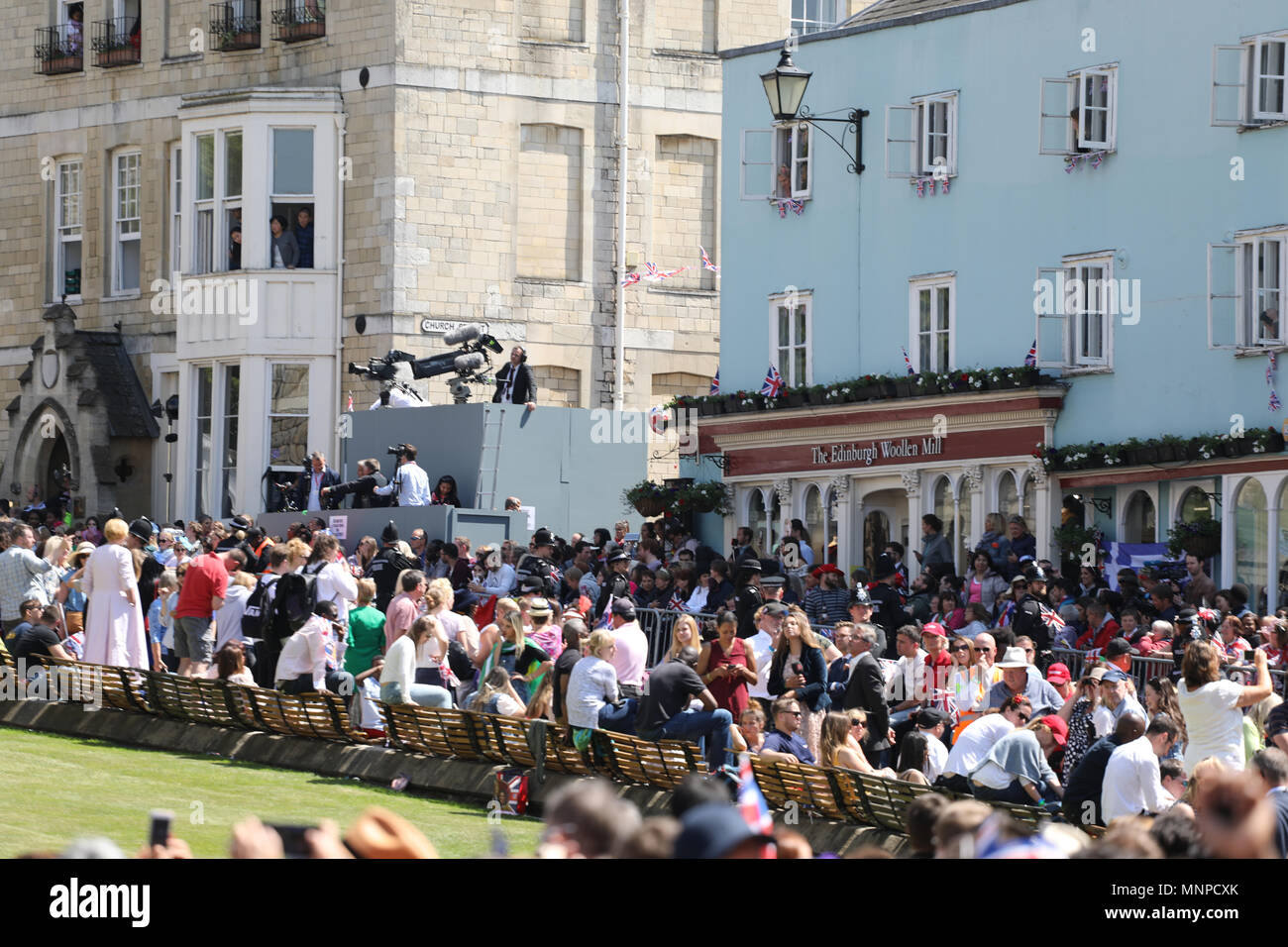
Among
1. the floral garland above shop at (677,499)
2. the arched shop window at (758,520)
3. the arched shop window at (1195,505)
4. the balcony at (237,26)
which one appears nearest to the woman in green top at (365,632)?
the arched shop window at (1195,505)

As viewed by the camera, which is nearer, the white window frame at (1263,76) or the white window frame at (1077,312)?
the white window frame at (1263,76)

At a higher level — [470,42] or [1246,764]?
[470,42]

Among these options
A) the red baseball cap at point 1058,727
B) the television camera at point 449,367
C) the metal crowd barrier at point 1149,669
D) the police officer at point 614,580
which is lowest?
the red baseball cap at point 1058,727

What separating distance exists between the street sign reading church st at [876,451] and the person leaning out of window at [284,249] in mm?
10536

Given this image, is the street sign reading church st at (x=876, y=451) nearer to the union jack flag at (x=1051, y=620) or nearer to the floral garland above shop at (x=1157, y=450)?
the floral garland above shop at (x=1157, y=450)

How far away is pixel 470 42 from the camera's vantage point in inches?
1508

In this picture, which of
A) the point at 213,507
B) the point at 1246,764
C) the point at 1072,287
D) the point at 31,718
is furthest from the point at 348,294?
the point at 1246,764

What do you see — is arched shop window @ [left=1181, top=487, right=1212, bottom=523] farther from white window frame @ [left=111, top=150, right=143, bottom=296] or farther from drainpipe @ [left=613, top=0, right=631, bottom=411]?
white window frame @ [left=111, top=150, right=143, bottom=296]

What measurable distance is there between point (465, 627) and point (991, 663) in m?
5.02

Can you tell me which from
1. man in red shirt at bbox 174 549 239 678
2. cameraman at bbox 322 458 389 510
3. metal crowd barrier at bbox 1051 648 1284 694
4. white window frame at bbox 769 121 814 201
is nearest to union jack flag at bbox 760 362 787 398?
white window frame at bbox 769 121 814 201

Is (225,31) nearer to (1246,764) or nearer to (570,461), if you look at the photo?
(570,461)

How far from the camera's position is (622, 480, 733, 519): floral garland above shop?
3331 centimetres

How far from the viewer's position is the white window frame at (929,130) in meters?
31.1

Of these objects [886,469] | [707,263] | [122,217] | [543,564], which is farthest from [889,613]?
[122,217]
